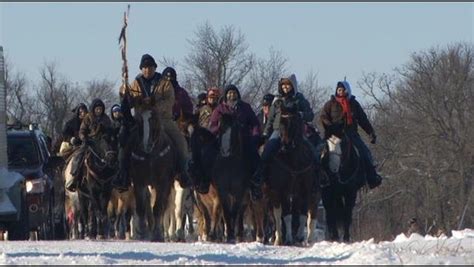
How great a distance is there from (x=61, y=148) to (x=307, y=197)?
860cm

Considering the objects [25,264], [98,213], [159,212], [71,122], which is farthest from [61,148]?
[25,264]

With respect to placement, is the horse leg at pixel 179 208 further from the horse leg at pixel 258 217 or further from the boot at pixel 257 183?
the boot at pixel 257 183

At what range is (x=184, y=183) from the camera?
85.6ft

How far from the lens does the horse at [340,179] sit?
83.6 feet

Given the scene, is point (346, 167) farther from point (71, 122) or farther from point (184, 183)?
point (71, 122)

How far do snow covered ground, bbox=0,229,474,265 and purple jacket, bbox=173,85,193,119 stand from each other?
6066 mm

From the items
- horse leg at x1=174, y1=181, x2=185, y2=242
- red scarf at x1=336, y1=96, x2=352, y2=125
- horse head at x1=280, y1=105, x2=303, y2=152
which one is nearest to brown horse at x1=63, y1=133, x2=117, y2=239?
horse leg at x1=174, y1=181, x2=185, y2=242

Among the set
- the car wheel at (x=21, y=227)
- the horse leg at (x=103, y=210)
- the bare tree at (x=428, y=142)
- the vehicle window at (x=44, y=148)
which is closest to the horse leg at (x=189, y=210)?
the horse leg at (x=103, y=210)

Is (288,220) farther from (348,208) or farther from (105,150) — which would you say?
(105,150)

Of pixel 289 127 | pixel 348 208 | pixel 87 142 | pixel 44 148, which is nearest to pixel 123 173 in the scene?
pixel 289 127

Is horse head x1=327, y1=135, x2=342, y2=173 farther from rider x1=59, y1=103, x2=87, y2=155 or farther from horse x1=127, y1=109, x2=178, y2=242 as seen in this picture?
rider x1=59, y1=103, x2=87, y2=155

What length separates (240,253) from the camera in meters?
18.3

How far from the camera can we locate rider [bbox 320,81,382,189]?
83.5 feet

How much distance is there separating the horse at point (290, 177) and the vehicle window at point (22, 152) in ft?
24.0
